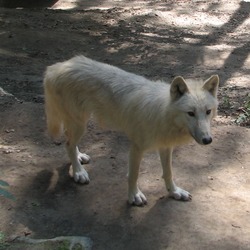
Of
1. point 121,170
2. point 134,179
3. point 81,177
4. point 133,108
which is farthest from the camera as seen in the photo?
point 121,170

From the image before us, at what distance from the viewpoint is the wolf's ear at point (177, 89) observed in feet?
12.5

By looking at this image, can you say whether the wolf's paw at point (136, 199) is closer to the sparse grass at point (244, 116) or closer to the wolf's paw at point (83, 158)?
the wolf's paw at point (83, 158)

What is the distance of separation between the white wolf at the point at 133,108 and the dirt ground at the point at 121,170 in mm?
259

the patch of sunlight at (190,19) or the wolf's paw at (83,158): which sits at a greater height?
the wolf's paw at (83,158)

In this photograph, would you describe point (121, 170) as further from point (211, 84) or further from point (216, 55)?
point (216, 55)

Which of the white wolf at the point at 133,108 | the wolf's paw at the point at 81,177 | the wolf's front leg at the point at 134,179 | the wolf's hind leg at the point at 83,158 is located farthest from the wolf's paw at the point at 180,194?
the wolf's hind leg at the point at 83,158

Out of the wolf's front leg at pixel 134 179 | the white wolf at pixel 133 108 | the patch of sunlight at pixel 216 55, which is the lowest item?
the patch of sunlight at pixel 216 55

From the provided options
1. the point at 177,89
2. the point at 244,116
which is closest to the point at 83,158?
the point at 177,89

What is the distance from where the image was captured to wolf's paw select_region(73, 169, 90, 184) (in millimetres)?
4809

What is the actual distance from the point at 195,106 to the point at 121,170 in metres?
1.62

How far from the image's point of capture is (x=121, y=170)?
5.06 metres

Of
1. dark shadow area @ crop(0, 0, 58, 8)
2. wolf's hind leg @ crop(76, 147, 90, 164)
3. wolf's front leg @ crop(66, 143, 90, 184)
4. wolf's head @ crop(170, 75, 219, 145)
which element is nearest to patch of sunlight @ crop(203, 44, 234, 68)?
wolf's hind leg @ crop(76, 147, 90, 164)

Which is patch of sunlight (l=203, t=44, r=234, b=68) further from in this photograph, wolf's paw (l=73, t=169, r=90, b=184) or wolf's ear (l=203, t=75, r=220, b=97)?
wolf's ear (l=203, t=75, r=220, b=97)

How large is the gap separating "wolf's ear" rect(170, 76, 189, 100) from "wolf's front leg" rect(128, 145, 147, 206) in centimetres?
74
